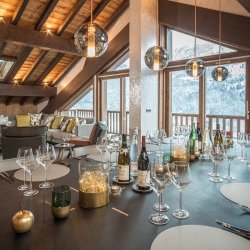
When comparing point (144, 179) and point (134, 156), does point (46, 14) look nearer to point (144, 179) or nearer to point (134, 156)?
point (134, 156)

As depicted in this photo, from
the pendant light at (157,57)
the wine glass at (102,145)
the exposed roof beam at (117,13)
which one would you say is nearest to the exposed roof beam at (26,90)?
the exposed roof beam at (117,13)

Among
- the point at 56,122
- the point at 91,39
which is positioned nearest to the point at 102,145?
the point at 91,39

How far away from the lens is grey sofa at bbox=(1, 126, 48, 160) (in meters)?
3.80

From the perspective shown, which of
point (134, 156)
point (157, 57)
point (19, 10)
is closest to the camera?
point (134, 156)

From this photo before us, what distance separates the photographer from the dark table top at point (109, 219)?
0.76 meters

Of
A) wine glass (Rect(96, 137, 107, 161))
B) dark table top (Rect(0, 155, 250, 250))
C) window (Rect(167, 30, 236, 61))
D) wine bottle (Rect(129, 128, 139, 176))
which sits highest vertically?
window (Rect(167, 30, 236, 61))

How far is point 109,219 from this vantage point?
3.00 feet

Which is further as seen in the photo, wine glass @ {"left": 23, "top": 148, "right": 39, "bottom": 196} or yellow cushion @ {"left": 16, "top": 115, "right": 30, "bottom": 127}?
yellow cushion @ {"left": 16, "top": 115, "right": 30, "bottom": 127}

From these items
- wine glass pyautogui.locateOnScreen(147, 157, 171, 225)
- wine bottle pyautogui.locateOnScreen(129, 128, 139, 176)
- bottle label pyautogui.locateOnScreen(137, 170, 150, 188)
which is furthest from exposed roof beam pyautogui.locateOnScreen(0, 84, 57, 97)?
wine glass pyautogui.locateOnScreen(147, 157, 171, 225)

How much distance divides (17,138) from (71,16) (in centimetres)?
326

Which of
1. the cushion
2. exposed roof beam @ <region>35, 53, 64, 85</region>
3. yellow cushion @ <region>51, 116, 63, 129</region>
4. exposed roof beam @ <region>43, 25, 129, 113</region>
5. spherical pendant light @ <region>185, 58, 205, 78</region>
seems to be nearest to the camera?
spherical pendant light @ <region>185, 58, 205, 78</region>

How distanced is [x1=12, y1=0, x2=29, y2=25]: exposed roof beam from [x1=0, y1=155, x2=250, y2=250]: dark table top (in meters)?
4.67

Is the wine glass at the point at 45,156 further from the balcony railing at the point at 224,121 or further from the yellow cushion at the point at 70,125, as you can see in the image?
the yellow cushion at the point at 70,125

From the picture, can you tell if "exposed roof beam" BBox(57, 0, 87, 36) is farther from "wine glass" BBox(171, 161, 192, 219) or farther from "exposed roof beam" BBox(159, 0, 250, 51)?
"wine glass" BBox(171, 161, 192, 219)
